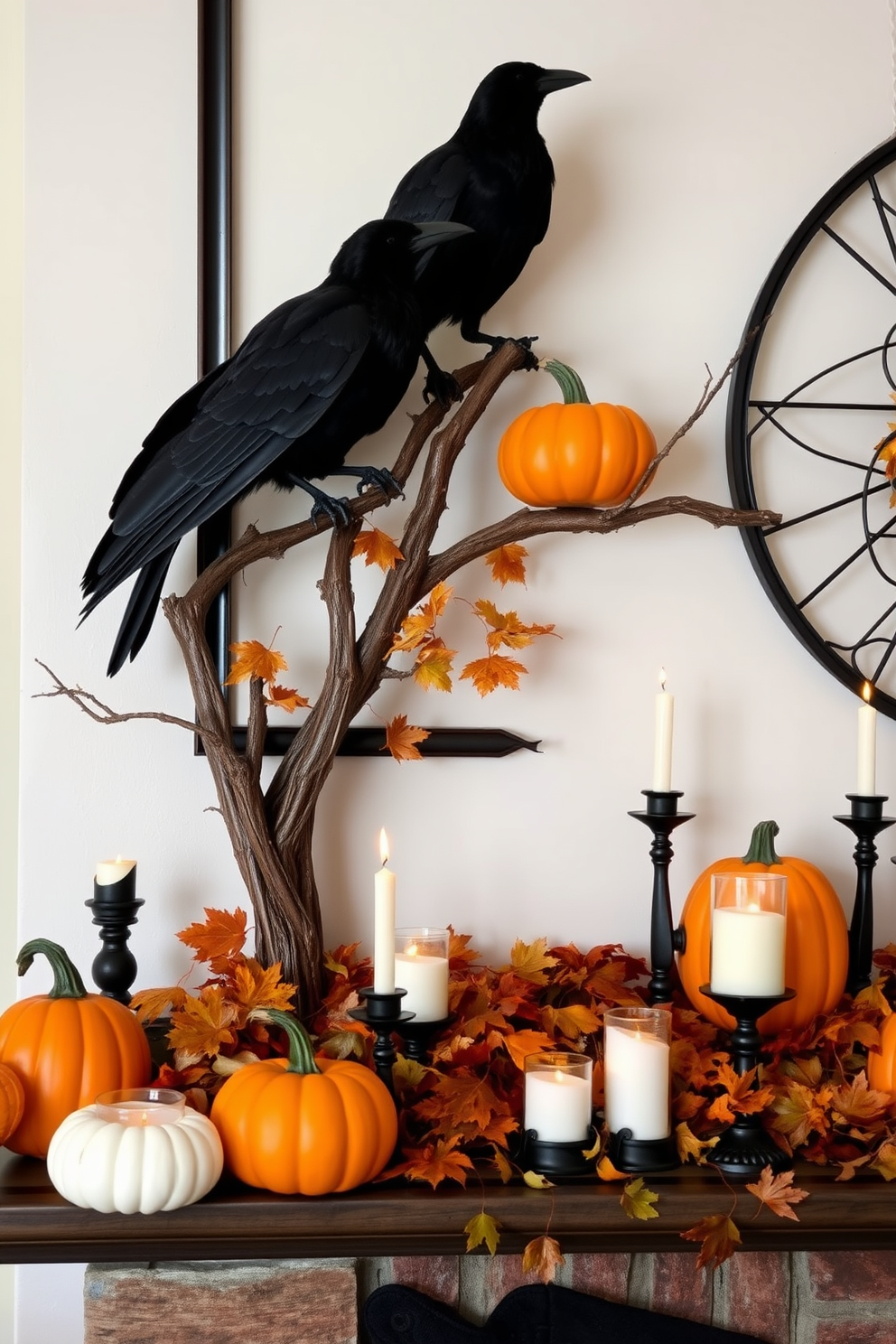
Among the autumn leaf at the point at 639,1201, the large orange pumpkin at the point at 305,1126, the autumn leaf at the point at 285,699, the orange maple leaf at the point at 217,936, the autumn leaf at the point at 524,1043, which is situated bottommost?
the autumn leaf at the point at 639,1201

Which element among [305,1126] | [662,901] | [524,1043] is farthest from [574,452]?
[305,1126]

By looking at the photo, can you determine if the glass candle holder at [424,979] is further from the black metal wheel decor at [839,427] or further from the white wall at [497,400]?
the black metal wheel decor at [839,427]

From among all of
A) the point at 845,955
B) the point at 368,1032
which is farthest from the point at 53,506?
the point at 845,955

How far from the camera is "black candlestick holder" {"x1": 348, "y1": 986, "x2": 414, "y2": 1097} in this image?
3.14 ft

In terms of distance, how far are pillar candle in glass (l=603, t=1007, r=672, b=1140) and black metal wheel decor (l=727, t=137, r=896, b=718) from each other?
1.76 ft

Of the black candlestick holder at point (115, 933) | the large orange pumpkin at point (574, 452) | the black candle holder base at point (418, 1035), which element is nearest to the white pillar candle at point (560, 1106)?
the black candle holder base at point (418, 1035)

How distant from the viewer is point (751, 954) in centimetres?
98

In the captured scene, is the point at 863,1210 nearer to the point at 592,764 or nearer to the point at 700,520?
the point at 592,764

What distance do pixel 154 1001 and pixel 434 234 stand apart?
81 centimetres

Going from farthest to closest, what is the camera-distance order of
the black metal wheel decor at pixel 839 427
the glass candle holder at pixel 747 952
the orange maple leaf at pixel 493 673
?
the black metal wheel decor at pixel 839 427 → the orange maple leaf at pixel 493 673 → the glass candle holder at pixel 747 952

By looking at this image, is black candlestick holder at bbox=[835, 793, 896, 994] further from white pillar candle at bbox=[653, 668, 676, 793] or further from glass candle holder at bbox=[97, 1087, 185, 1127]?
glass candle holder at bbox=[97, 1087, 185, 1127]

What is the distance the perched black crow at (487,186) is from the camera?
116cm

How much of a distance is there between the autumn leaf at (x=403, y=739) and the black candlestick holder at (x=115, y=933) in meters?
0.30

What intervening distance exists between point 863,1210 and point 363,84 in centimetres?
126
